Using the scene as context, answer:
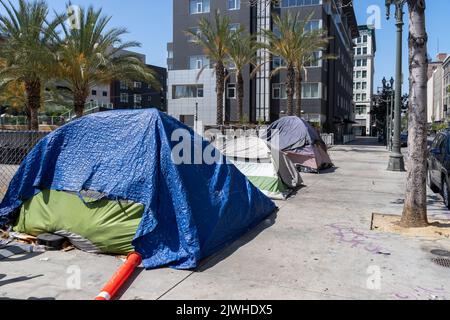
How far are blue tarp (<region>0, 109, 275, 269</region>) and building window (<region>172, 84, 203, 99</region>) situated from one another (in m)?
41.5

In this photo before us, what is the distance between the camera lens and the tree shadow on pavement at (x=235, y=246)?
5.32 meters

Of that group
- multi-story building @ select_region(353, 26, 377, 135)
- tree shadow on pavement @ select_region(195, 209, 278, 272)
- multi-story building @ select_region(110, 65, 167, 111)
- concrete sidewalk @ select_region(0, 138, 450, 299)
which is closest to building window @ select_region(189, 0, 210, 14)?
multi-story building @ select_region(110, 65, 167, 111)

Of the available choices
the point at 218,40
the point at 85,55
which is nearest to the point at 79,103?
the point at 85,55

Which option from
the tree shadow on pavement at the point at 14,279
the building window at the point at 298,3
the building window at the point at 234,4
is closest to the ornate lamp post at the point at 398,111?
the tree shadow on pavement at the point at 14,279

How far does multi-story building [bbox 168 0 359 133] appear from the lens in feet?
141

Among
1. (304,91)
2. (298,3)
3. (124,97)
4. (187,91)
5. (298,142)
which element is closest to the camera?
(298,142)

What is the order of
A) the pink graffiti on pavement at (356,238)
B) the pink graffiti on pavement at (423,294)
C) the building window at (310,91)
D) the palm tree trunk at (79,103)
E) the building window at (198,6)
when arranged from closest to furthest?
the pink graffiti on pavement at (423,294)
the pink graffiti on pavement at (356,238)
the palm tree trunk at (79,103)
the building window at (310,91)
the building window at (198,6)

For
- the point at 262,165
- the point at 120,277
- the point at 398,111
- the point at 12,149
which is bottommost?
the point at 120,277

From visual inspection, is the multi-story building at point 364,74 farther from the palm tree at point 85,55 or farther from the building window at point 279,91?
the palm tree at point 85,55

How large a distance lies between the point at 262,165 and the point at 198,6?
3931 centimetres

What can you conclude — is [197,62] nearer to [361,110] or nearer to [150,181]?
[150,181]

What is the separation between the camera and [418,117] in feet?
23.4

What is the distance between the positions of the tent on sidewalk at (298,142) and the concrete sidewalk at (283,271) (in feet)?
24.9

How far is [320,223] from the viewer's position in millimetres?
7621
